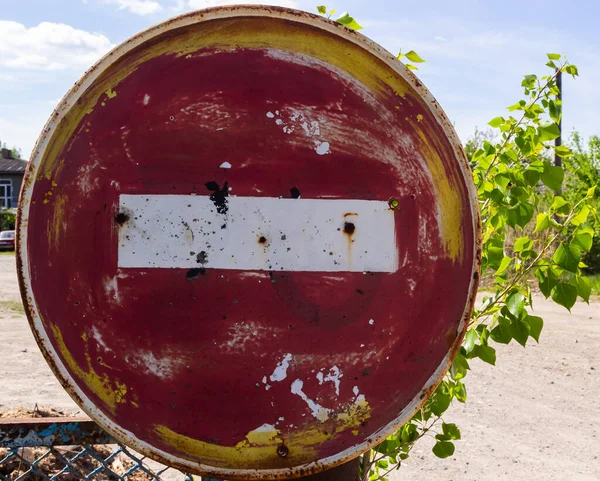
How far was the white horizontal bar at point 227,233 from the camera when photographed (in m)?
1.12

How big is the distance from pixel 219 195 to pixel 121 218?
0.58 feet

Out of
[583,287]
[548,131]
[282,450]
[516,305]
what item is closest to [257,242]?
[282,450]

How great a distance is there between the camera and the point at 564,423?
4.23m

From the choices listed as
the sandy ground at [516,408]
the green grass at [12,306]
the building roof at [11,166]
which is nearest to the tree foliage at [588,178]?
the sandy ground at [516,408]

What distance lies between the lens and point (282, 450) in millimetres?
1109

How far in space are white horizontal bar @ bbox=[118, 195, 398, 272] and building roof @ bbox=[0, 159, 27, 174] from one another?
37963 millimetres

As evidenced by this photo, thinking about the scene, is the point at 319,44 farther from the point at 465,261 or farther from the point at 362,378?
the point at 362,378

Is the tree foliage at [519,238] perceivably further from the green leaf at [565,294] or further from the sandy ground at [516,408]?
the sandy ground at [516,408]

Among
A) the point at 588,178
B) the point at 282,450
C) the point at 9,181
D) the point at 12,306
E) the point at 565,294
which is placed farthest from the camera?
the point at 9,181

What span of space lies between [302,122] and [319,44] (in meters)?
0.14

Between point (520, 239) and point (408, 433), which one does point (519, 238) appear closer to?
point (520, 239)

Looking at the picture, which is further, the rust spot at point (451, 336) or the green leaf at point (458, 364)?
the green leaf at point (458, 364)

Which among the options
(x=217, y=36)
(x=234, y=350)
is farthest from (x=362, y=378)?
(x=217, y=36)

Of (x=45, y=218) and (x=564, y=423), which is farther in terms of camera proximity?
(x=564, y=423)
